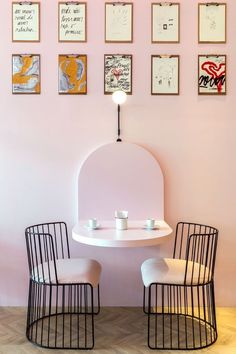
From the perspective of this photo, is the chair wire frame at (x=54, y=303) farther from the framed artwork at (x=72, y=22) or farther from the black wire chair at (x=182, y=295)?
the framed artwork at (x=72, y=22)

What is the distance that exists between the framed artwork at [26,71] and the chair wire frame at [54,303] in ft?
3.84

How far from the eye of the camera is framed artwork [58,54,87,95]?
9.64ft

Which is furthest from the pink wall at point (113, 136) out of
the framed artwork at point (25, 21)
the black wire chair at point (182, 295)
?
the black wire chair at point (182, 295)

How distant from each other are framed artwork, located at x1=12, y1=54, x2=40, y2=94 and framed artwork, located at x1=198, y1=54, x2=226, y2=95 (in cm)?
136

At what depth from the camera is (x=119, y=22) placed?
2.92m

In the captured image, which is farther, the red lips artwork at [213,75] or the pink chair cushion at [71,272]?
the red lips artwork at [213,75]

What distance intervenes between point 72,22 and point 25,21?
15.4 inches

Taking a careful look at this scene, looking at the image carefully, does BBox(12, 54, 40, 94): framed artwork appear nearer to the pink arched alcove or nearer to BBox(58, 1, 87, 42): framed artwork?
BBox(58, 1, 87, 42): framed artwork

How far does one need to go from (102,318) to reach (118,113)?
65.8 inches

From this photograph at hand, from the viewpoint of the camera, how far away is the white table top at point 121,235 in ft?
7.43

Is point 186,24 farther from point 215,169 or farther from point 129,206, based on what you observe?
point 129,206

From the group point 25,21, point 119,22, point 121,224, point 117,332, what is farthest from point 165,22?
point 117,332

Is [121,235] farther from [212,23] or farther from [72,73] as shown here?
[212,23]

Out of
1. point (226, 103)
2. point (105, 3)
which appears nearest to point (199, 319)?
point (226, 103)
